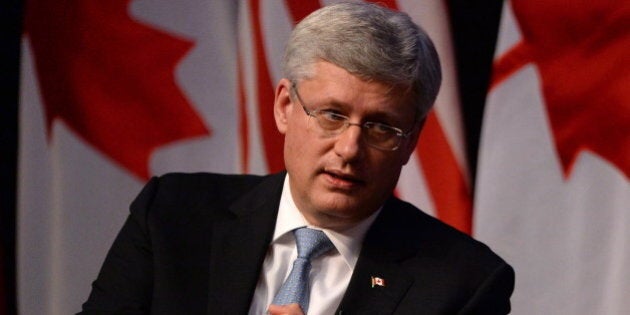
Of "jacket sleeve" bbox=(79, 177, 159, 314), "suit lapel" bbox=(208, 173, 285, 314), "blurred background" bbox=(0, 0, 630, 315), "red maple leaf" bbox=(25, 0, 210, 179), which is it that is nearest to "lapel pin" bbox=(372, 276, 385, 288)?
"suit lapel" bbox=(208, 173, 285, 314)

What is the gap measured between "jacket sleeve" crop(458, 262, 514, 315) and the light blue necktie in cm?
32

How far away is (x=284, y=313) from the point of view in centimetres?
185

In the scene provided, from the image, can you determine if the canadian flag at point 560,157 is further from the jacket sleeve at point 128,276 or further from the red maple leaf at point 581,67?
the jacket sleeve at point 128,276

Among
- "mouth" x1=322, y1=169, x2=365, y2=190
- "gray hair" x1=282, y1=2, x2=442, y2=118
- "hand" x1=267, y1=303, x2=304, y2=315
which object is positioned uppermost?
"gray hair" x1=282, y1=2, x2=442, y2=118

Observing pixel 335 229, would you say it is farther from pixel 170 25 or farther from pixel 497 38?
pixel 170 25

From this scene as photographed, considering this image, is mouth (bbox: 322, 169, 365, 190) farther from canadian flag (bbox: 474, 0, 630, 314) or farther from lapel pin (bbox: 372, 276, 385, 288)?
canadian flag (bbox: 474, 0, 630, 314)

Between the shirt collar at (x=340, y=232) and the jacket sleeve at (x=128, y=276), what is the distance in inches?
11.2

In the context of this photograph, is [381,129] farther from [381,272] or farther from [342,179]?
[381,272]

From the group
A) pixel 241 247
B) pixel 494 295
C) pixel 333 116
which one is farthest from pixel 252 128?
pixel 494 295

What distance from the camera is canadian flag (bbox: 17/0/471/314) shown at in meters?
2.83

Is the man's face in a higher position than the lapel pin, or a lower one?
higher

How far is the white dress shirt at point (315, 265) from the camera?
2025mm

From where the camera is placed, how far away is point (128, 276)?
2.06 m

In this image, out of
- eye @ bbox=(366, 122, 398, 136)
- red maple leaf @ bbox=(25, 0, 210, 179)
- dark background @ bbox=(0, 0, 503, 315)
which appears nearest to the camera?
eye @ bbox=(366, 122, 398, 136)
